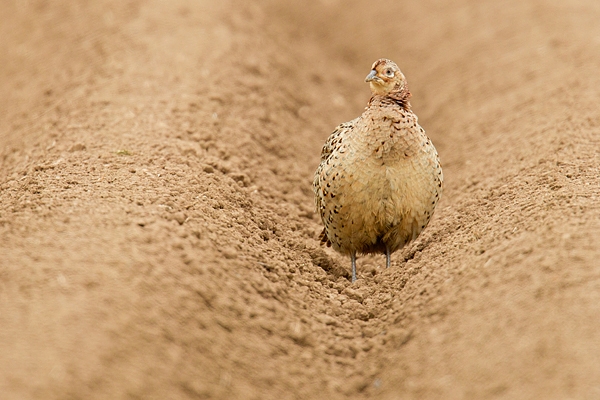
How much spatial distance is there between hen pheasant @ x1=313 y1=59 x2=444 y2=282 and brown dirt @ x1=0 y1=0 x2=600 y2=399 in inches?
17.5

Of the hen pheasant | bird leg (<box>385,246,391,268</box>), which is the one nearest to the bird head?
the hen pheasant

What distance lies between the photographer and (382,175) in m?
5.83

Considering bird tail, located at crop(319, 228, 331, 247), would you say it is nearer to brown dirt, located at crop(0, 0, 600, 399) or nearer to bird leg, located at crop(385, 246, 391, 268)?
brown dirt, located at crop(0, 0, 600, 399)

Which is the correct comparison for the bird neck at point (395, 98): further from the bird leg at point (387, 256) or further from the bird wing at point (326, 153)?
the bird leg at point (387, 256)

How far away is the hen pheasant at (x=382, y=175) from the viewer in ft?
19.1

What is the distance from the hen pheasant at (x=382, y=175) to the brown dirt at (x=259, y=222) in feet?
1.46

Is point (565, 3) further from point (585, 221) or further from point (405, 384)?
point (405, 384)

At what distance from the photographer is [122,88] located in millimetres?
8820

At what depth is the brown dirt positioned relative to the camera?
410 centimetres

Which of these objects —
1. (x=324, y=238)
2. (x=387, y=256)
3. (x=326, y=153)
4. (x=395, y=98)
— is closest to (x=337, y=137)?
(x=326, y=153)

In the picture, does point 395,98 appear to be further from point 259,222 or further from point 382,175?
point 259,222

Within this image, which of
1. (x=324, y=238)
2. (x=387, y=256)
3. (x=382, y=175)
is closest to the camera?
(x=382, y=175)

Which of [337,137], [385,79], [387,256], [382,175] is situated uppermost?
[385,79]

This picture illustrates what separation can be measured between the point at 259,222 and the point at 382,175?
137cm
